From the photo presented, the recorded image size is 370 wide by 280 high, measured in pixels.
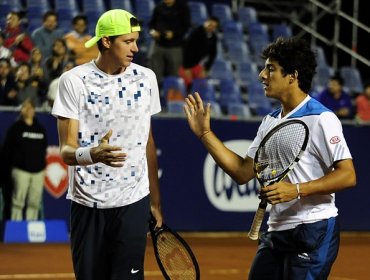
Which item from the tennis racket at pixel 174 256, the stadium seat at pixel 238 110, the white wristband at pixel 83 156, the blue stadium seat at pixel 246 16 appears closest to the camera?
the white wristband at pixel 83 156

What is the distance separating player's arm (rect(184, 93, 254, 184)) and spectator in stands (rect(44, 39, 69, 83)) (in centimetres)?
861

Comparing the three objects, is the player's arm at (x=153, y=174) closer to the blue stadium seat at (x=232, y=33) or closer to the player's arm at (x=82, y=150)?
the player's arm at (x=82, y=150)

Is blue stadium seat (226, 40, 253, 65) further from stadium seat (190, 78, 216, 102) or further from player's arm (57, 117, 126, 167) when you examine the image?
player's arm (57, 117, 126, 167)

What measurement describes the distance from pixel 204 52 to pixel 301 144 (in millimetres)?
11595

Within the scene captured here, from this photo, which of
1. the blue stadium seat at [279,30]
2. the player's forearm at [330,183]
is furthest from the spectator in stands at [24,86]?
the player's forearm at [330,183]

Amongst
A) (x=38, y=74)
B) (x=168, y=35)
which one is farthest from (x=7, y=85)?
(x=168, y=35)

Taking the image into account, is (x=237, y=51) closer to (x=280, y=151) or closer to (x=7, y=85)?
(x=7, y=85)

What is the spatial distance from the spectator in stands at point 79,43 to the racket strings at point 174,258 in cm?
832

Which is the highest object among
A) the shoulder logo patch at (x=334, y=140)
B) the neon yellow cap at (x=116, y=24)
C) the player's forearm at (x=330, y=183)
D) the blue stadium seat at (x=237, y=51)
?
the neon yellow cap at (x=116, y=24)

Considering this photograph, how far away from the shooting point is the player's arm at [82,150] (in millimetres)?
5312

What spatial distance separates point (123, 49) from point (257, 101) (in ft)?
39.0

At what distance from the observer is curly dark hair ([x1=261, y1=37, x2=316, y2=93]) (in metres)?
5.50

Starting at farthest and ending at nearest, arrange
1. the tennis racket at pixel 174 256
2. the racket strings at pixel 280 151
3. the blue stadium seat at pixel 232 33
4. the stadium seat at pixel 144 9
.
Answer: the blue stadium seat at pixel 232 33
the stadium seat at pixel 144 9
the tennis racket at pixel 174 256
the racket strings at pixel 280 151

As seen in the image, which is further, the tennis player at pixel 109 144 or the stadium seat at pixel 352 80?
the stadium seat at pixel 352 80
